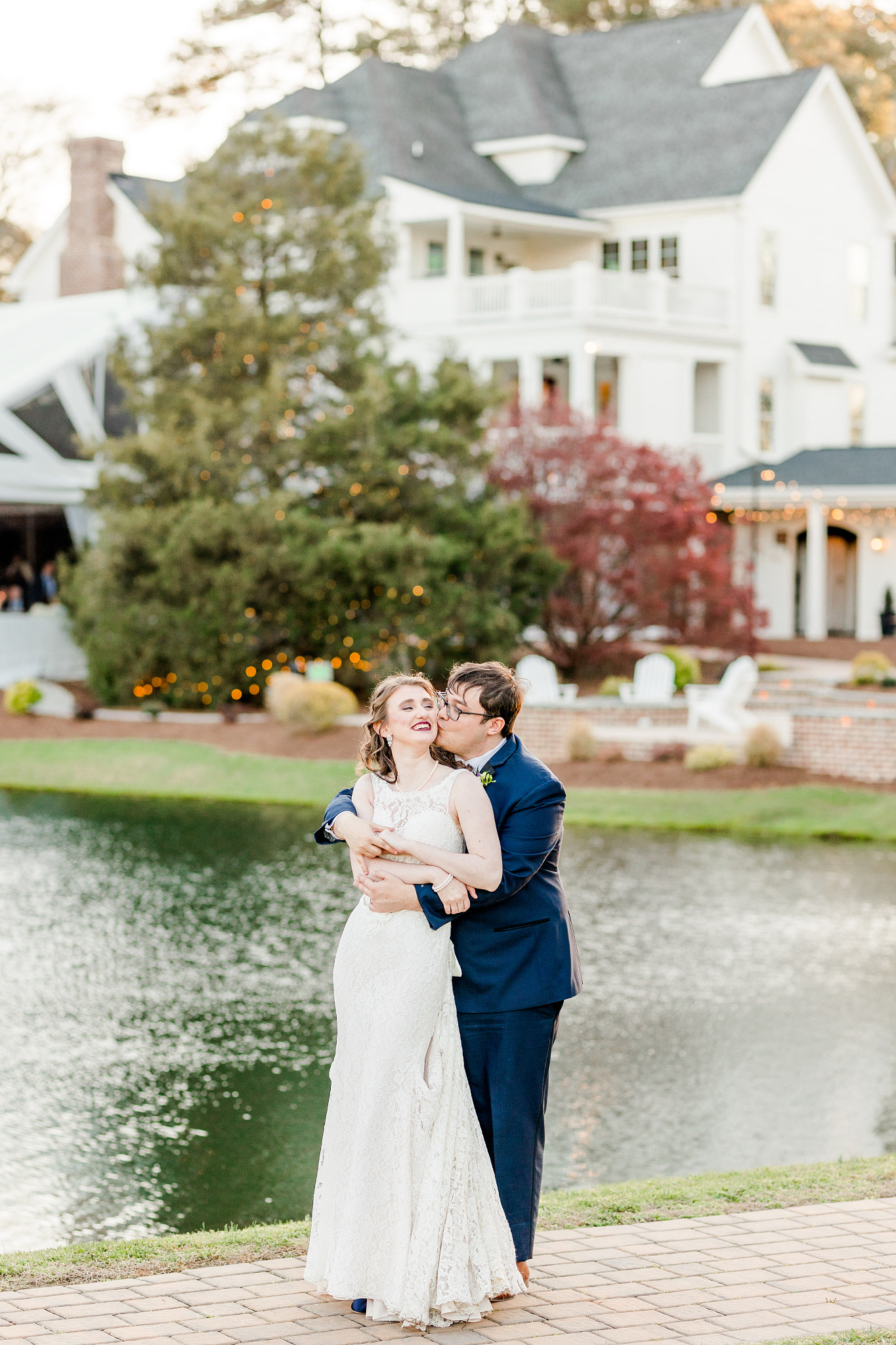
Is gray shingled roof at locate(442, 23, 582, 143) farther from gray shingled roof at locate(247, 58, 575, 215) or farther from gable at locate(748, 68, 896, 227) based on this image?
gable at locate(748, 68, 896, 227)

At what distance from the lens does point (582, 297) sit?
31406 mm

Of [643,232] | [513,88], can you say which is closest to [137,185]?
[513,88]

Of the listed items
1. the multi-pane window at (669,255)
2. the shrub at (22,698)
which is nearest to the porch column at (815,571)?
the multi-pane window at (669,255)

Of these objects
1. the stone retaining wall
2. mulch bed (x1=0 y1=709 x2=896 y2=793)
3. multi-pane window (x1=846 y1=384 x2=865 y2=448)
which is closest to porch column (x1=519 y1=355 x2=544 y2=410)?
multi-pane window (x1=846 y1=384 x2=865 y2=448)

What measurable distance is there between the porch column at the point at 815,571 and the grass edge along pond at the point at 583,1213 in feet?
84.3

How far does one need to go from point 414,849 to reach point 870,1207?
240 centimetres

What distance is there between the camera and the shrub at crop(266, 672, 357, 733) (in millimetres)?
20828

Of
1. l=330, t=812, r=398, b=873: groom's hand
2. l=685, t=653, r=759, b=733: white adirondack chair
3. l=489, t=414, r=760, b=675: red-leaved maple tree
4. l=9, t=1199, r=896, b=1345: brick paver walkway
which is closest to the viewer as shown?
l=9, t=1199, r=896, b=1345: brick paver walkway

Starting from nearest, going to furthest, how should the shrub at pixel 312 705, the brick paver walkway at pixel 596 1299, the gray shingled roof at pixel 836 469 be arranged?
the brick paver walkway at pixel 596 1299
the shrub at pixel 312 705
the gray shingled roof at pixel 836 469

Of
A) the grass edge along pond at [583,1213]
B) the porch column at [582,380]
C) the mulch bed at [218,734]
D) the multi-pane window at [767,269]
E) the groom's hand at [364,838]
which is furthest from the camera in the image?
the multi-pane window at [767,269]

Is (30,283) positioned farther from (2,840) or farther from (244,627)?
(2,840)

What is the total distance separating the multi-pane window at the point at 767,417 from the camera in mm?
34906

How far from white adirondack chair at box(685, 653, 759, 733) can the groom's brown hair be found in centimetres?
1506

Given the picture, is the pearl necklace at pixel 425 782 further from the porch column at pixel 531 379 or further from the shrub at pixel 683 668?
the porch column at pixel 531 379
